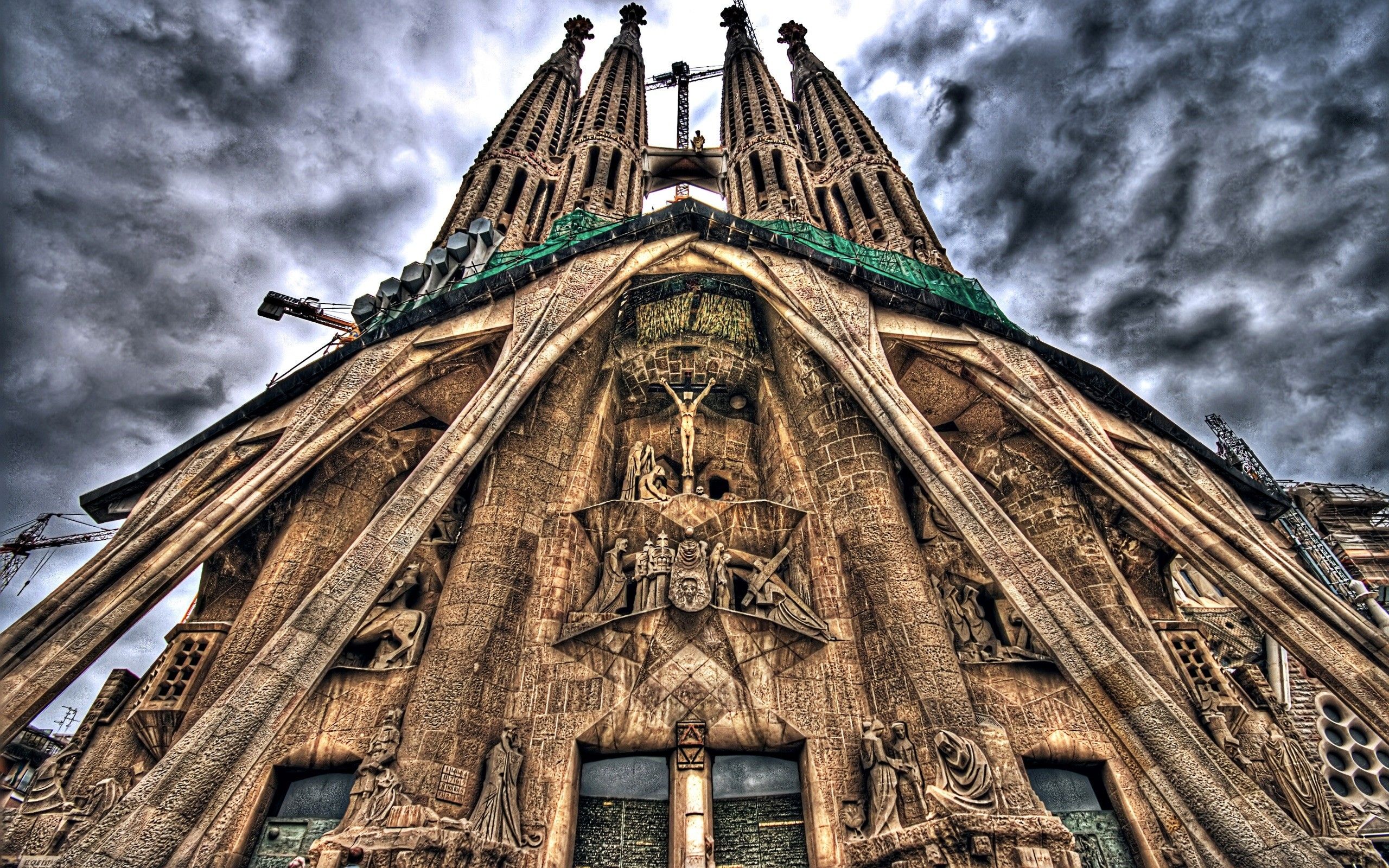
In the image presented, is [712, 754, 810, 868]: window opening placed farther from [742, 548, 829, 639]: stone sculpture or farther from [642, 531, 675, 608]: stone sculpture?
[642, 531, 675, 608]: stone sculpture

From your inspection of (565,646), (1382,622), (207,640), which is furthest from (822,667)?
(207,640)

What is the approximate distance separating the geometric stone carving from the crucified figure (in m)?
6.95

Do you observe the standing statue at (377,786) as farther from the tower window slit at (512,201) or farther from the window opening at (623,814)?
the tower window slit at (512,201)

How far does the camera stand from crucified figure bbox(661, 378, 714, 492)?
1124 cm

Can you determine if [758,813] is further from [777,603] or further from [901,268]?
[901,268]

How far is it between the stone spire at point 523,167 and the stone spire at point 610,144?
2.18ft

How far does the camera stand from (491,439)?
8.55 meters

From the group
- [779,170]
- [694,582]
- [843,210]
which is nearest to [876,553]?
[694,582]

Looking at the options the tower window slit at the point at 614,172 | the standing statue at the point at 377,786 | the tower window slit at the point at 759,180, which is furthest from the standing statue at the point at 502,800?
the tower window slit at the point at 759,180

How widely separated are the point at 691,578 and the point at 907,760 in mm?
3609

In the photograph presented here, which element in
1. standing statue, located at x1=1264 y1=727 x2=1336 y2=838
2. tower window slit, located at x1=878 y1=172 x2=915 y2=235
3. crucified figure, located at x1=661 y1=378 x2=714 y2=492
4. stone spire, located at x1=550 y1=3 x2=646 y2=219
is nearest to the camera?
standing statue, located at x1=1264 y1=727 x2=1336 y2=838

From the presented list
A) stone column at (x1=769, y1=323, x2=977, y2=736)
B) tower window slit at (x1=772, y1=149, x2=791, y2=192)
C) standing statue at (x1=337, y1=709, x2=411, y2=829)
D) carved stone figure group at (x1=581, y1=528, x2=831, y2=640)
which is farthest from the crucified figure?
tower window slit at (x1=772, y1=149, x2=791, y2=192)

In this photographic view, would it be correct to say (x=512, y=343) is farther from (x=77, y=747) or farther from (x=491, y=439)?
(x=77, y=747)

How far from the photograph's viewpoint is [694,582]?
9.49 meters
